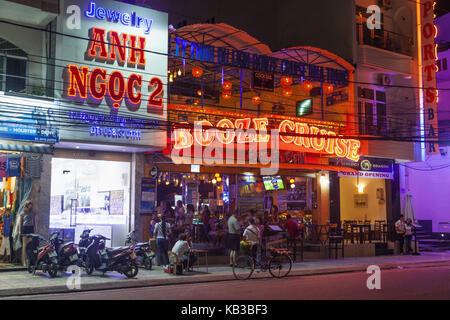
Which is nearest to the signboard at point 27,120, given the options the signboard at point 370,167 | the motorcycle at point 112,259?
the motorcycle at point 112,259

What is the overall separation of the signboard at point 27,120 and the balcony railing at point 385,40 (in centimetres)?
1842

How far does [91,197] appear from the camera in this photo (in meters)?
21.6

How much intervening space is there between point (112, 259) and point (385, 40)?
21.5 meters

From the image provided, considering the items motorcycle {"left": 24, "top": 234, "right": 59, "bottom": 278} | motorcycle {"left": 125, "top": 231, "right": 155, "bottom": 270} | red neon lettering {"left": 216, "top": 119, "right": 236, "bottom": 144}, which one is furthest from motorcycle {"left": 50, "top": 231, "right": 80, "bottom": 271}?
red neon lettering {"left": 216, "top": 119, "right": 236, "bottom": 144}

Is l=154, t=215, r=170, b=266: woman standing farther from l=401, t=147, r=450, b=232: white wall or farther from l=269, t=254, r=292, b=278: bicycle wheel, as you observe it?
l=401, t=147, r=450, b=232: white wall

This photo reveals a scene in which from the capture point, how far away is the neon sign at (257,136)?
20.8m

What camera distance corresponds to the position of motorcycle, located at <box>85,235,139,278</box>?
16.1 meters

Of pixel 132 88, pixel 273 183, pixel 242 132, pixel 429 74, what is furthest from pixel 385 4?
pixel 132 88

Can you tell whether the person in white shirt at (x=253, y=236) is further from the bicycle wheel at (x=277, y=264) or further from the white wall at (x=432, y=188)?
the white wall at (x=432, y=188)

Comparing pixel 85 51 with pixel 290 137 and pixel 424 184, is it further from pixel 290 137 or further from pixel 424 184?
pixel 424 184

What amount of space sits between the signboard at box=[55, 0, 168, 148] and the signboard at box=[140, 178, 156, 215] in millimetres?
1860
